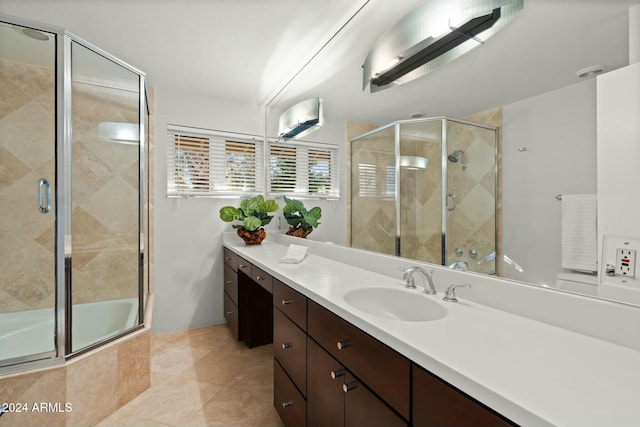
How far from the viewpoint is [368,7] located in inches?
60.2

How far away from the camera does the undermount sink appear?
107 cm

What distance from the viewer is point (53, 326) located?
5.20ft

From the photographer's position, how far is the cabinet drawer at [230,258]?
A: 2.41 meters

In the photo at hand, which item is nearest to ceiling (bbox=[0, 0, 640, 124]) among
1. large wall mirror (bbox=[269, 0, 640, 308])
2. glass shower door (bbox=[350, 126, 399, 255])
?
large wall mirror (bbox=[269, 0, 640, 308])

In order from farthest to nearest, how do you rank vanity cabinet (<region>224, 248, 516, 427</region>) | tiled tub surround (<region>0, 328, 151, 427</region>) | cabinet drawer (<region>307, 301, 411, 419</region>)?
tiled tub surround (<region>0, 328, 151, 427</region>), cabinet drawer (<region>307, 301, 411, 419</region>), vanity cabinet (<region>224, 248, 516, 427</region>)

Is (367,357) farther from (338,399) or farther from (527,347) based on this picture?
(527,347)

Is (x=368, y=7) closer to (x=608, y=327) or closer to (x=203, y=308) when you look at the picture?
(x=608, y=327)

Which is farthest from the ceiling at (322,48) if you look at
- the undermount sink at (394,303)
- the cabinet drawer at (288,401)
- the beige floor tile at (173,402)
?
the beige floor tile at (173,402)

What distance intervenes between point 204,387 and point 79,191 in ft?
4.67

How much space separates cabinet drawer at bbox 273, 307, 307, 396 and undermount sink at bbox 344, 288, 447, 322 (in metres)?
0.27

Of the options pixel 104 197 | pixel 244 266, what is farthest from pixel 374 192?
pixel 104 197

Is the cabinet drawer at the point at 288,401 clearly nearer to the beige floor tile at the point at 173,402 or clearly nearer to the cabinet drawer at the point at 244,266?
the beige floor tile at the point at 173,402

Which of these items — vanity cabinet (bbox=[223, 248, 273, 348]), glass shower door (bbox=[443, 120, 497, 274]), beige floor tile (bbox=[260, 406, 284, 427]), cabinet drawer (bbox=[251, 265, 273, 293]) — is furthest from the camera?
vanity cabinet (bbox=[223, 248, 273, 348])

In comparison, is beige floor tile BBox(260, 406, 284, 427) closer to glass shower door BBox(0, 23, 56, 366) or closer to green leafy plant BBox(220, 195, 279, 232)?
green leafy plant BBox(220, 195, 279, 232)
